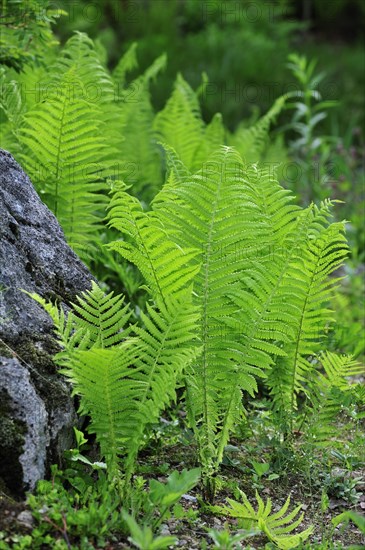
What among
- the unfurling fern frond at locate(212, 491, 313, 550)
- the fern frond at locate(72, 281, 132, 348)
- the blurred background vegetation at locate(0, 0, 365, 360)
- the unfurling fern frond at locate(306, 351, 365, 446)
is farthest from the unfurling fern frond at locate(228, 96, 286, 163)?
the unfurling fern frond at locate(212, 491, 313, 550)

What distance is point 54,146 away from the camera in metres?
3.40

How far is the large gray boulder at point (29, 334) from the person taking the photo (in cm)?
231

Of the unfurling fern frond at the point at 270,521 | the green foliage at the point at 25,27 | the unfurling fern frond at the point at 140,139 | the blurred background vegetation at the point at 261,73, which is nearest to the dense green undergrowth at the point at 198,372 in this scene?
the unfurling fern frond at the point at 270,521

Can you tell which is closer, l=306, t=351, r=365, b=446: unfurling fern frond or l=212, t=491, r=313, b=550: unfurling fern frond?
l=212, t=491, r=313, b=550: unfurling fern frond

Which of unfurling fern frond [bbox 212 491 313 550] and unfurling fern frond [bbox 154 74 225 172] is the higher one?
unfurling fern frond [bbox 154 74 225 172]

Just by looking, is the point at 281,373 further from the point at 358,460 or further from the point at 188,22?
the point at 188,22

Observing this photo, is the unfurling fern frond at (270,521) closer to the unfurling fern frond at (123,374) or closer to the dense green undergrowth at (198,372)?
the dense green undergrowth at (198,372)

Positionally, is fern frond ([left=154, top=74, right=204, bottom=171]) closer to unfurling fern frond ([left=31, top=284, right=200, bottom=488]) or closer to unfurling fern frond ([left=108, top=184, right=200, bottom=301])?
unfurling fern frond ([left=108, top=184, right=200, bottom=301])

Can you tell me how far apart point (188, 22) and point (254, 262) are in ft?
28.4

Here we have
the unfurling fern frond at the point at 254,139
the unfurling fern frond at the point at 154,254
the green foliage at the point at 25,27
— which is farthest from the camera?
the unfurling fern frond at the point at 254,139

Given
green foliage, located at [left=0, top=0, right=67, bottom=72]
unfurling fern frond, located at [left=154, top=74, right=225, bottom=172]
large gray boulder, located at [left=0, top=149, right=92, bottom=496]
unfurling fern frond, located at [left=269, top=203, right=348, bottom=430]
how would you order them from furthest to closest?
unfurling fern frond, located at [left=154, top=74, right=225, bottom=172], green foliage, located at [left=0, top=0, right=67, bottom=72], unfurling fern frond, located at [left=269, top=203, right=348, bottom=430], large gray boulder, located at [left=0, top=149, right=92, bottom=496]

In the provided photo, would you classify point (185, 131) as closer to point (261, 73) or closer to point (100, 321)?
point (100, 321)

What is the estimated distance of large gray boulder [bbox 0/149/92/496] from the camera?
2314 millimetres

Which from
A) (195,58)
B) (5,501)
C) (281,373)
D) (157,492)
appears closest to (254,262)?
(281,373)
